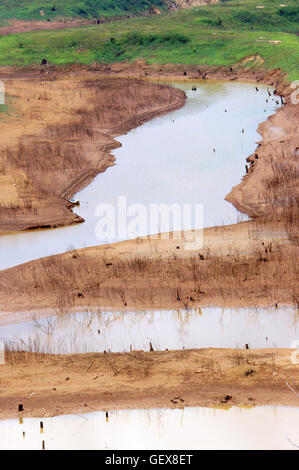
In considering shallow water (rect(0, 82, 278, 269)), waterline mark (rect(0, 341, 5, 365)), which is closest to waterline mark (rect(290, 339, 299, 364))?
waterline mark (rect(0, 341, 5, 365))

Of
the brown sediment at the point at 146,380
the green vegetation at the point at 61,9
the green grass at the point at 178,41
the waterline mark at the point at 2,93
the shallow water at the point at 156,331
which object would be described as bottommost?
the brown sediment at the point at 146,380

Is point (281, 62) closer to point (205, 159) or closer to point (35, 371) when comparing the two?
point (205, 159)

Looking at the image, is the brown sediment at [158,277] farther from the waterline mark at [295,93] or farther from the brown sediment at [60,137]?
the waterline mark at [295,93]

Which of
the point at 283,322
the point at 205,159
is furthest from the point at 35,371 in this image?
the point at 205,159

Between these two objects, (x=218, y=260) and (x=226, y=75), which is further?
(x=226, y=75)

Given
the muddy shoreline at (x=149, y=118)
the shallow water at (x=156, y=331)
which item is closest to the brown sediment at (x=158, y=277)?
the shallow water at (x=156, y=331)
